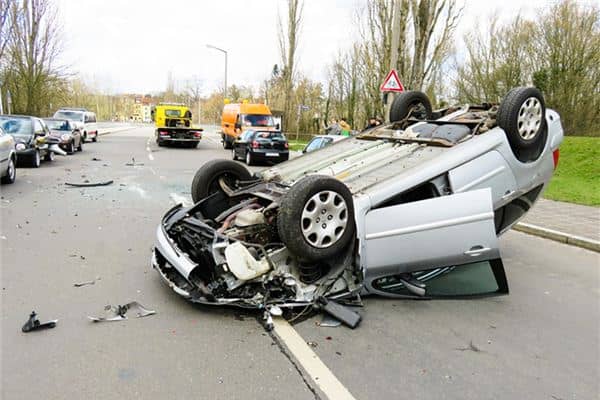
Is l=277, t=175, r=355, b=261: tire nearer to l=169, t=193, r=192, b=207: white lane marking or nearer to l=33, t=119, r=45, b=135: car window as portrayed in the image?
l=169, t=193, r=192, b=207: white lane marking

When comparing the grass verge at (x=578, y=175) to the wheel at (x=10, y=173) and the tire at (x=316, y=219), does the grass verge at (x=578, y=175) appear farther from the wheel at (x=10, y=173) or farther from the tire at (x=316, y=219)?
the wheel at (x=10, y=173)

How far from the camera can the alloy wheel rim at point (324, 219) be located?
396 cm

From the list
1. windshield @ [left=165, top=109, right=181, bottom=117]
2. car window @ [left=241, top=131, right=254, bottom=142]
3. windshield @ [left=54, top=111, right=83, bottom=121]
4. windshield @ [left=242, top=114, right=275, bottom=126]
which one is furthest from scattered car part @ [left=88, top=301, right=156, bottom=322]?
windshield @ [left=165, top=109, right=181, bottom=117]

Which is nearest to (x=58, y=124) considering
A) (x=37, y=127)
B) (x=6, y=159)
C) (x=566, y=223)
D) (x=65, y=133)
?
(x=65, y=133)

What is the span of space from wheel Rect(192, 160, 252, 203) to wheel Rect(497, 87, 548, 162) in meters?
2.84

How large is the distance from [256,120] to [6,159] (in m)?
16.2

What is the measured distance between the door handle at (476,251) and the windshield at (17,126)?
1387 centimetres

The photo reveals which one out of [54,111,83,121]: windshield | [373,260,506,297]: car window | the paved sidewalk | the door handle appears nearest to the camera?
the door handle

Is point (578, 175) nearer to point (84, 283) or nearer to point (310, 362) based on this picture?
point (310, 362)

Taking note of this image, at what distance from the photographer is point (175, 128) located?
26.4m

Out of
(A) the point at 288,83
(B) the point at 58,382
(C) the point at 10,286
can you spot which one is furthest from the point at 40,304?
(A) the point at 288,83

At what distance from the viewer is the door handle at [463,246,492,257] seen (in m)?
4.16

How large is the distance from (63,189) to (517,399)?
→ 404 inches

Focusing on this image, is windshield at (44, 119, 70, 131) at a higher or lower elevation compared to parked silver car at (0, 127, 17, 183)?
higher
